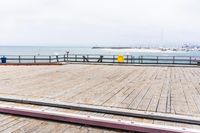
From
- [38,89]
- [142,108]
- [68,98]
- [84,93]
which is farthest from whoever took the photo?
[38,89]

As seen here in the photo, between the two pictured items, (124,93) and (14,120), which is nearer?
(14,120)

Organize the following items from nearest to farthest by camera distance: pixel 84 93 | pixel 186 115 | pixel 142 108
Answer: pixel 186 115 < pixel 142 108 < pixel 84 93

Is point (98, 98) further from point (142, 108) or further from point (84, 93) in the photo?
point (142, 108)

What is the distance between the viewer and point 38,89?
754cm

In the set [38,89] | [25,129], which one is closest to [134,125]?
[25,129]

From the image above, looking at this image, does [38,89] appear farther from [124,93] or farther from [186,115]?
[186,115]

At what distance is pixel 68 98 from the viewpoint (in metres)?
6.21

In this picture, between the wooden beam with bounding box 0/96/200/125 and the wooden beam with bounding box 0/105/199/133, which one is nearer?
the wooden beam with bounding box 0/105/199/133

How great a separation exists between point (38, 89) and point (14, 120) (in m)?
3.16

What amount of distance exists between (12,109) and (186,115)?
329 cm

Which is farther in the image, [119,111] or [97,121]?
[119,111]

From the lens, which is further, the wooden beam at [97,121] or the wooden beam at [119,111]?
the wooden beam at [119,111]

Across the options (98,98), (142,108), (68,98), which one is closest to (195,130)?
(142,108)

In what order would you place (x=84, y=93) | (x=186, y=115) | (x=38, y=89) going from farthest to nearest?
1. (x=38, y=89)
2. (x=84, y=93)
3. (x=186, y=115)
